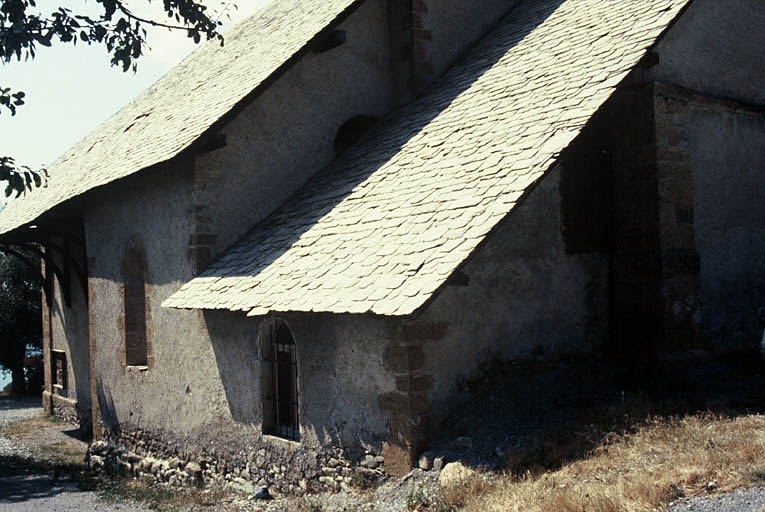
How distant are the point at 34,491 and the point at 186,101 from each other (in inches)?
258

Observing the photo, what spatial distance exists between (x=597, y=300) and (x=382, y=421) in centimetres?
349

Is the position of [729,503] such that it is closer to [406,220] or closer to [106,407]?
[406,220]

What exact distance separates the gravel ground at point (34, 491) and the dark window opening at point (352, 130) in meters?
6.05

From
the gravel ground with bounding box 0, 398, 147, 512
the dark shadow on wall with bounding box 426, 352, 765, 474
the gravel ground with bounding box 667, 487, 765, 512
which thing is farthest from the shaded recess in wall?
the gravel ground with bounding box 0, 398, 147, 512

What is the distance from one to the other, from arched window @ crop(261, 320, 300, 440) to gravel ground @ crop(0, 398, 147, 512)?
1849 mm

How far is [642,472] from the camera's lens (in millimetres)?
5957

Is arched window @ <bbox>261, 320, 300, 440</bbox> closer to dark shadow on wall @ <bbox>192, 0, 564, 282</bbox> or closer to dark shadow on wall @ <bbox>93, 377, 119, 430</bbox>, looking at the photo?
dark shadow on wall @ <bbox>192, 0, 564, 282</bbox>

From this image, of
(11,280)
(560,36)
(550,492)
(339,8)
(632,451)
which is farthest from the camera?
(11,280)

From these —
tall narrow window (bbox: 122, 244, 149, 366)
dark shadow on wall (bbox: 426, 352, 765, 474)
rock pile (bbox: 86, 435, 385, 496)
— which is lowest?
rock pile (bbox: 86, 435, 385, 496)

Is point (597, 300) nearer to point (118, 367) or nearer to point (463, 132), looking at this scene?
point (463, 132)

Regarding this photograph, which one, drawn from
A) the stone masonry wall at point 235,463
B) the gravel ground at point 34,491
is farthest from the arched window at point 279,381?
the gravel ground at point 34,491

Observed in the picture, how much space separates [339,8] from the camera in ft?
38.2

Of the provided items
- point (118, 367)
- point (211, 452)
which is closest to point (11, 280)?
point (118, 367)

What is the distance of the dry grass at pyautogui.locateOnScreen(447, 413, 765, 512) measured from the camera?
18.1ft
